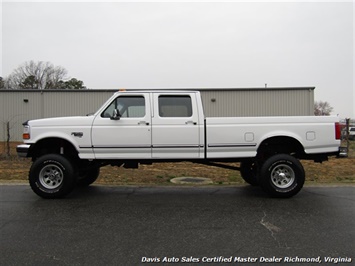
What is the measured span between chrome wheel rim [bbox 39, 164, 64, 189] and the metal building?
17642mm

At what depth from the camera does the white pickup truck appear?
6.20 meters

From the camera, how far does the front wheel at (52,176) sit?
20.1ft

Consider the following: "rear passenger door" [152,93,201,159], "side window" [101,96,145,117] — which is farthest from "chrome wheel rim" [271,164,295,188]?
"side window" [101,96,145,117]

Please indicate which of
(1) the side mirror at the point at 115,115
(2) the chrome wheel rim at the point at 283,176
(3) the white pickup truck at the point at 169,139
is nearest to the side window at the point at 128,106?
(3) the white pickup truck at the point at 169,139

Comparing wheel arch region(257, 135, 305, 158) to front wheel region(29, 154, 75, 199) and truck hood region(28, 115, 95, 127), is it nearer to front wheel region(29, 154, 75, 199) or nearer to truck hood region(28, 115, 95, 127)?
truck hood region(28, 115, 95, 127)

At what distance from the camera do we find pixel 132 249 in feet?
11.9

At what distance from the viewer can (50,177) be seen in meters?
6.27

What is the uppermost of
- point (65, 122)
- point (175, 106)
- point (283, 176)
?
point (175, 106)

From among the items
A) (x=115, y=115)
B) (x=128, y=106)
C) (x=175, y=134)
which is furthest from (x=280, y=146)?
(x=115, y=115)

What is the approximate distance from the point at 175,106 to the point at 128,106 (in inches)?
38.6

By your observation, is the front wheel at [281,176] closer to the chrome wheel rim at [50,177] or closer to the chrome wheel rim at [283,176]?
the chrome wheel rim at [283,176]

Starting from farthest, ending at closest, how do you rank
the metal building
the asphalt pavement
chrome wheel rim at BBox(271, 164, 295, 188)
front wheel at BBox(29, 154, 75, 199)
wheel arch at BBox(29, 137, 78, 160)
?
the metal building → wheel arch at BBox(29, 137, 78, 160) → chrome wheel rim at BBox(271, 164, 295, 188) → front wheel at BBox(29, 154, 75, 199) → the asphalt pavement

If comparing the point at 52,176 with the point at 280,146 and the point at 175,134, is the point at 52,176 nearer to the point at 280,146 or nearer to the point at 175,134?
the point at 175,134

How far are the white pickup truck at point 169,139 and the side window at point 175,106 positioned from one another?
0.07 feet
